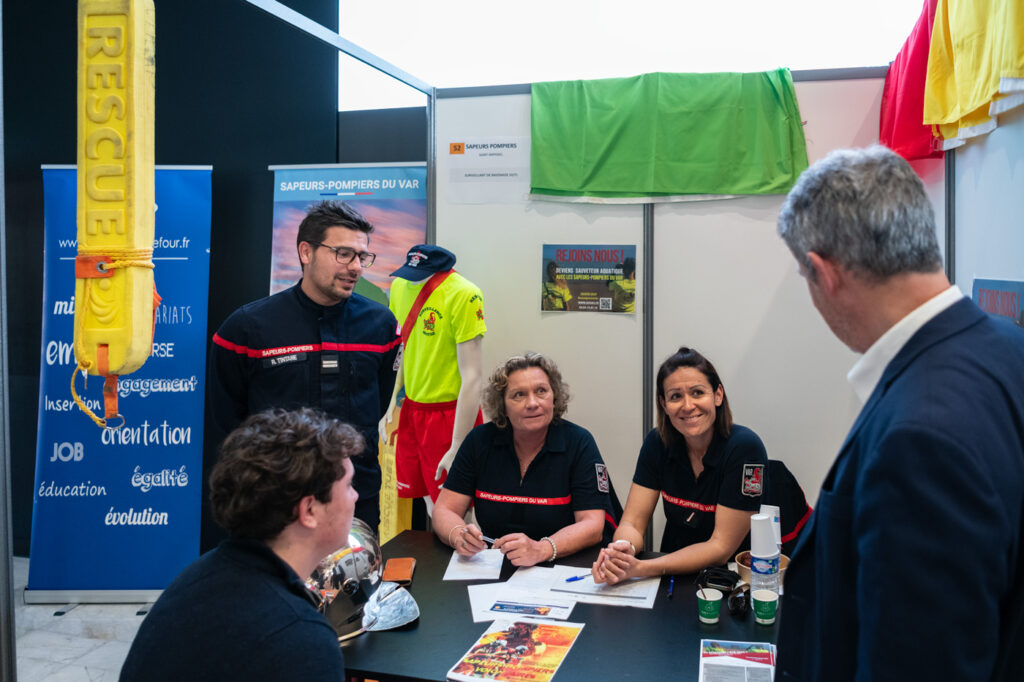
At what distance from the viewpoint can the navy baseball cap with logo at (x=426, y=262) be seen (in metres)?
3.31

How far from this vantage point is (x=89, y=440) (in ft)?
12.0

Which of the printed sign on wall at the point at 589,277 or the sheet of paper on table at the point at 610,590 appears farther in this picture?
the printed sign on wall at the point at 589,277

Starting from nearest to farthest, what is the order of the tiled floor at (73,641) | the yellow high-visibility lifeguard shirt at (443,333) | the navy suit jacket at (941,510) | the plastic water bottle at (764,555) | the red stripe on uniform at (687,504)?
A: the navy suit jacket at (941,510) → the plastic water bottle at (764,555) → the red stripe on uniform at (687,504) → the tiled floor at (73,641) → the yellow high-visibility lifeguard shirt at (443,333)

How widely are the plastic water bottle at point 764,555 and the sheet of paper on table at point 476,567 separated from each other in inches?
25.5

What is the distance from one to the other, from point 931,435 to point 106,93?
5.62 feet

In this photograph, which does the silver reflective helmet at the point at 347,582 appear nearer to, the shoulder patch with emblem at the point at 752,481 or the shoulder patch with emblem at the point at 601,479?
the shoulder patch with emblem at the point at 601,479

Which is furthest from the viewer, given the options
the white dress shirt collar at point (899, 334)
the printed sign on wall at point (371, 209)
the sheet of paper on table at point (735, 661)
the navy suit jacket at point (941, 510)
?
the printed sign on wall at point (371, 209)

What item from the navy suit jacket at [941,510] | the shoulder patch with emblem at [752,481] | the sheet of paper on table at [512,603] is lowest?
the sheet of paper on table at [512,603]

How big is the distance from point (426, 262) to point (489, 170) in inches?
22.7

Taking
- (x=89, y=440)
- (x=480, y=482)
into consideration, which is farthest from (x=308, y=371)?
(x=89, y=440)

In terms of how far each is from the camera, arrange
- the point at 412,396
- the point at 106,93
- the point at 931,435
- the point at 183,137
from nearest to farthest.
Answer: the point at 931,435
the point at 106,93
the point at 412,396
the point at 183,137

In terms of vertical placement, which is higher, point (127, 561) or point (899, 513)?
point (899, 513)

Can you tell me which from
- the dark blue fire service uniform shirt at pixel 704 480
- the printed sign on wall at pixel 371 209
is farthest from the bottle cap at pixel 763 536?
the printed sign on wall at pixel 371 209

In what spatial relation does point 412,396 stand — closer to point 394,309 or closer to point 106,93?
point 394,309
